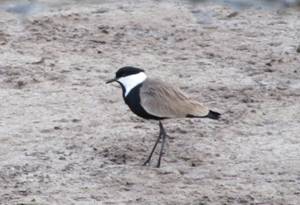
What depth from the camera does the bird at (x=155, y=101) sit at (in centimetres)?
784

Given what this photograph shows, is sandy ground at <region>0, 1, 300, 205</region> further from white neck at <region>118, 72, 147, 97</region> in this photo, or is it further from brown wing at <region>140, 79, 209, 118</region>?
white neck at <region>118, 72, 147, 97</region>

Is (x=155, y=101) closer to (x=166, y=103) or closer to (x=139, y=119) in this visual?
(x=166, y=103)

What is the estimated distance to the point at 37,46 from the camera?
1091 centimetres

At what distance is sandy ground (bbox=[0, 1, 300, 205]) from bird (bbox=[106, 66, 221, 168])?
0.36 metres

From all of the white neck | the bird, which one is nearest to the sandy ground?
the bird

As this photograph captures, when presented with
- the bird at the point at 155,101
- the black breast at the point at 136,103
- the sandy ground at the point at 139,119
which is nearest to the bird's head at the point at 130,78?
the bird at the point at 155,101

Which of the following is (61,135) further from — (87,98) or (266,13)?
(266,13)

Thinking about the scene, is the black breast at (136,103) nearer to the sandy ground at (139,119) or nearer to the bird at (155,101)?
the bird at (155,101)

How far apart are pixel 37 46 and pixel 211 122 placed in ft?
8.77

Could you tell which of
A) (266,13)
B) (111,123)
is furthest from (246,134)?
(266,13)

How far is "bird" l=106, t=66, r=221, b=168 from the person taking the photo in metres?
7.84

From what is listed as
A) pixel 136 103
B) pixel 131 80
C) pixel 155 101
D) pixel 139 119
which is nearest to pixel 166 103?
pixel 155 101

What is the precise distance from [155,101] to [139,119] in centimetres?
109

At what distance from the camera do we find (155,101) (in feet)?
25.8
